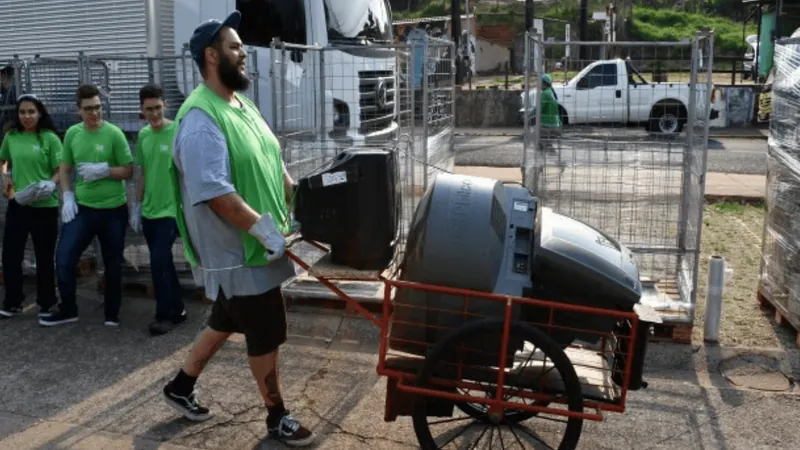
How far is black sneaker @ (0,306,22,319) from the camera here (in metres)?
6.12

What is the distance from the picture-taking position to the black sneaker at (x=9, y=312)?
6.12 meters

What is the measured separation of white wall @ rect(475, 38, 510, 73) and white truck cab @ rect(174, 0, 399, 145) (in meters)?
27.8

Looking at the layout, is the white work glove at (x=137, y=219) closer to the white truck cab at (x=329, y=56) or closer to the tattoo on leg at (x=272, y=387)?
the white truck cab at (x=329, y=56)

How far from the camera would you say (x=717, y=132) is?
1936 centimetres

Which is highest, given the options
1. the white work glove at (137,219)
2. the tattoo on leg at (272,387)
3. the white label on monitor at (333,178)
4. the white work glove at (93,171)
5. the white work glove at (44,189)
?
the white label on monitor at (333,178)

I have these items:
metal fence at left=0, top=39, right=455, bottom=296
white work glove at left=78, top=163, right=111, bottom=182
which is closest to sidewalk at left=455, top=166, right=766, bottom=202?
metal fence at left=0, top=39, right=455, bottom=296

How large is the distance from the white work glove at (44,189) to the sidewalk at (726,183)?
17.2ft

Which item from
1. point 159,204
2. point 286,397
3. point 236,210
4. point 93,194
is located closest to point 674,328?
point 286,397

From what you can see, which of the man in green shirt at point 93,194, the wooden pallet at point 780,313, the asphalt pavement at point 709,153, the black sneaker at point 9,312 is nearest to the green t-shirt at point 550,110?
the wooden pallet at point 780,313

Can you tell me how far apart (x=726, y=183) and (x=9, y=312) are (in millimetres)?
9404

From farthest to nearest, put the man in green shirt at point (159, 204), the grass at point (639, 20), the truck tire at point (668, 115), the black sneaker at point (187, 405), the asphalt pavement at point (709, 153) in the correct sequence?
the grass at point (639, 20)
the asphalt pavement at point (709, 153)
the truck tire at point (668, 115)
the man in green shirt at point (159, 204)
the black sneaker at point (187, 405)

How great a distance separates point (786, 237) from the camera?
18.1 feet

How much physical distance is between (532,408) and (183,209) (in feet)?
6.07

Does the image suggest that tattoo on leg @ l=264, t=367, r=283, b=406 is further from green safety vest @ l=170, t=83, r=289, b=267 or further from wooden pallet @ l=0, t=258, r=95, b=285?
wooden pallet @ l=0, t=258, r=95, b=285
